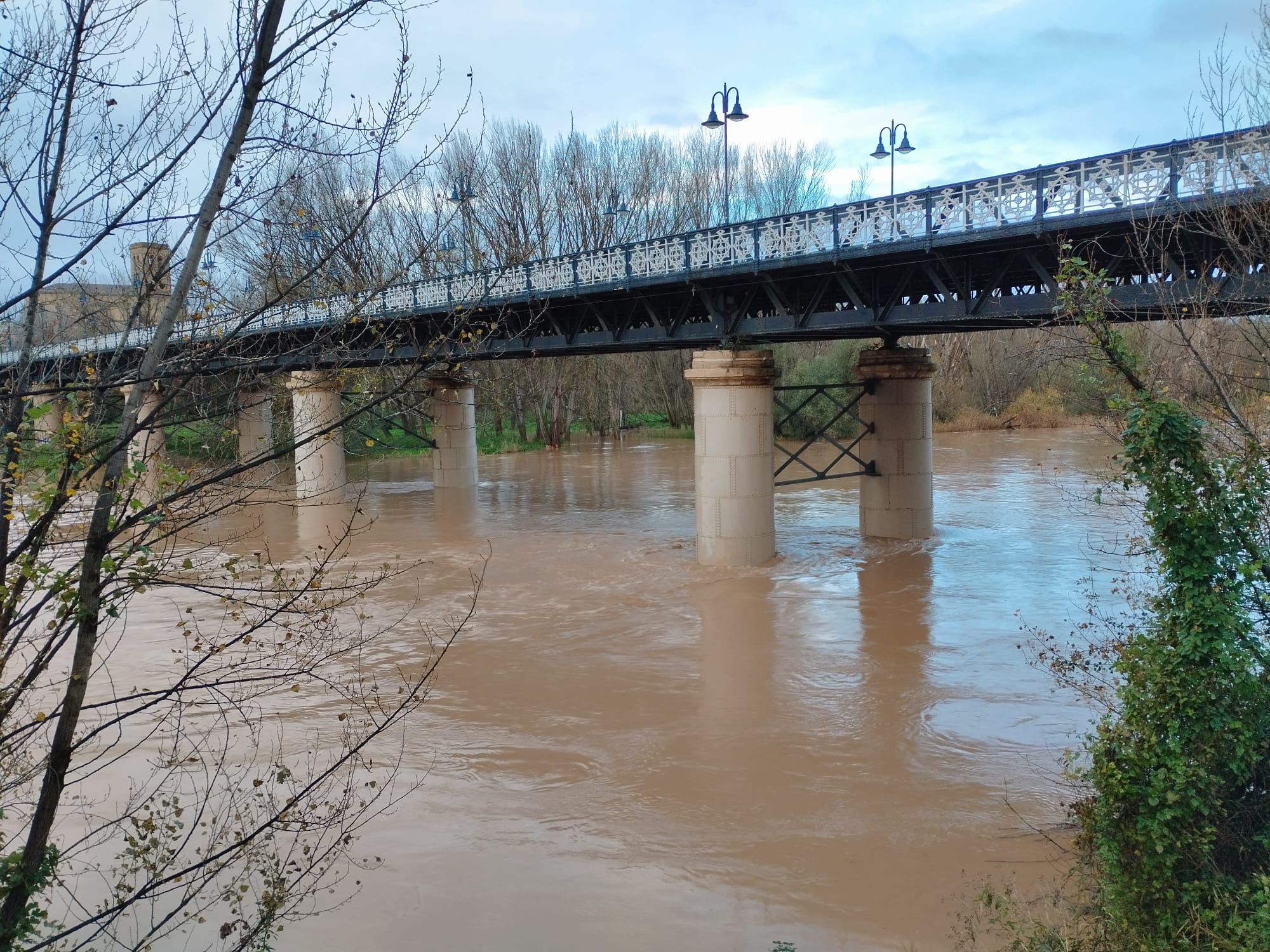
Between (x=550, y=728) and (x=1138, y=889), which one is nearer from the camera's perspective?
(x=1138, y=889)

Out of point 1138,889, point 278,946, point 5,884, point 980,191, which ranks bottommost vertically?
point 278,946

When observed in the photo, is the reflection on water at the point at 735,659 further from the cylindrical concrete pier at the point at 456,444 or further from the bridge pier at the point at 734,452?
the cylindrical concrete pier at the point at 456,444

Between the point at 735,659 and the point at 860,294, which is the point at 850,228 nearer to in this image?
the point at 860,294

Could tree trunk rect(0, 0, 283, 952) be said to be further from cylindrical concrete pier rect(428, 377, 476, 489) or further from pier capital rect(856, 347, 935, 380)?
cylindrical concrete pier rect(428, 377, 476, 489)

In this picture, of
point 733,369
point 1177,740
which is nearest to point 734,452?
point 733,369

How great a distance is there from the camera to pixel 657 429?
6900 cm

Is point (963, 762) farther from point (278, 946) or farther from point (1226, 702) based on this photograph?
point (278, 946)

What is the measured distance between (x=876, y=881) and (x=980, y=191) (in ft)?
39.3

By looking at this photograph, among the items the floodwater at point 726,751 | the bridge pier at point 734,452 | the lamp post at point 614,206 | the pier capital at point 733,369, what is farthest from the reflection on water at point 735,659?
the lamp post at point 614,206

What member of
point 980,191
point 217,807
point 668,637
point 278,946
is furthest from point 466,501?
point 278,946

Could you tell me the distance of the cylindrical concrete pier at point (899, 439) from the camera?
2416 cm

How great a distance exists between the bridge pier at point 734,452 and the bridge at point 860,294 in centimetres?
4

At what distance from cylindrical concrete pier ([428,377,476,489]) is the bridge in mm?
9898

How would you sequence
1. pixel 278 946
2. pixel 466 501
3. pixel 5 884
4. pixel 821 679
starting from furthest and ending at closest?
pixel 466 501
pixel 821 679
pixel 278 946
pixel 5 884
